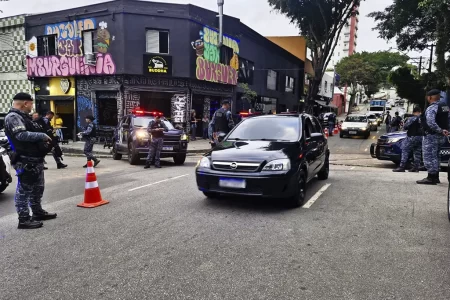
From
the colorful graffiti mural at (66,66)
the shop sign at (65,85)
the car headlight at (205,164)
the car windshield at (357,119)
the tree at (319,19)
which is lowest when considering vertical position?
the car headlight at (205,164)

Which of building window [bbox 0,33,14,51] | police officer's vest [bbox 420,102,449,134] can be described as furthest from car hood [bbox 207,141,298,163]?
building window [bbox 0,33,14,51]

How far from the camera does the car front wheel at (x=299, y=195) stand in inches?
210

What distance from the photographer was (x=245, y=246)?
389 cm

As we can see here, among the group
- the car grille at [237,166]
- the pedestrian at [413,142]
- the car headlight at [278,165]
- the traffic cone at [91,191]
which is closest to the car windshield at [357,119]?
the pedestrian at [413,142]

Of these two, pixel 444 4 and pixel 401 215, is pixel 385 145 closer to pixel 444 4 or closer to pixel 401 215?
pixel 401 215

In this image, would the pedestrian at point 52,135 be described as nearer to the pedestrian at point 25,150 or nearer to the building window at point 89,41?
the pedestrian at point 25,150

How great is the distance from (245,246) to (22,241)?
8.74 feet

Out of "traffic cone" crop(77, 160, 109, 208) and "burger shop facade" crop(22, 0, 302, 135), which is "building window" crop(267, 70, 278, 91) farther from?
"traffic cone" crop(77, 160, 109, 208)

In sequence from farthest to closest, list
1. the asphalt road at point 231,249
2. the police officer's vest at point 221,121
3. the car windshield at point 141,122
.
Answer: the car windshield at point 141,122
the police officer's vest at point 221,121
the asphalt road at point 231,249

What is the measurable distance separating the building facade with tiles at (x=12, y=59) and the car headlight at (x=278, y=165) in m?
21.6

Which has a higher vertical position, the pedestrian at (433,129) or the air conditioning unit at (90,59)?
the air conditioning unit at (90,59)

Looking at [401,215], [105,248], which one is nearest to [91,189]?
[105,248]

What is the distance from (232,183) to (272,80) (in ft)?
90.6

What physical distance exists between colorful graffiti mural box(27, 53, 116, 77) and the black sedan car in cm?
1457
